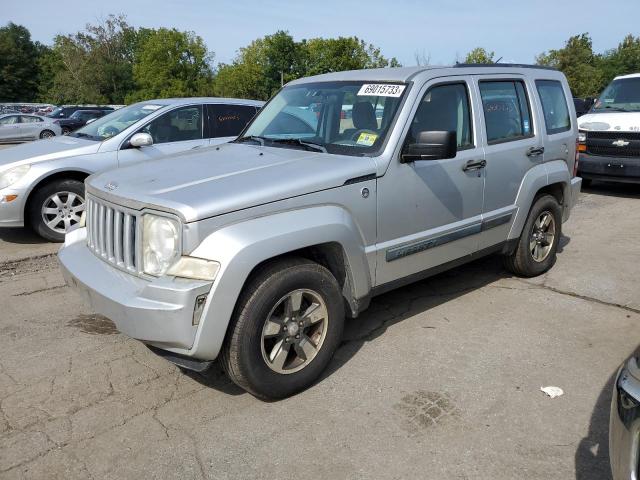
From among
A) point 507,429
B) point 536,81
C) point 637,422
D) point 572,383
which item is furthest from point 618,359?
point 536,81

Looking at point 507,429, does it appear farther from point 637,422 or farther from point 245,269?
point 245,269

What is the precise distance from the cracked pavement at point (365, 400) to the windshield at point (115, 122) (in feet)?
8.90

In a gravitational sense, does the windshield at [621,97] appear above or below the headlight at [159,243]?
above

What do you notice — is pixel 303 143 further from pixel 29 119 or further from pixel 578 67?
pixel 578 67

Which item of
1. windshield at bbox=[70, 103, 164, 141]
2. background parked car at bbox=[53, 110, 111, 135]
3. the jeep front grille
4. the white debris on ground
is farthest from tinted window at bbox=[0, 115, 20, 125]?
the white debris on ground

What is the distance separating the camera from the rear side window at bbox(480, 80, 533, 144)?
451 cm

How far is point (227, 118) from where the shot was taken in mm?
7473

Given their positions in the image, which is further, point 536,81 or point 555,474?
point 536,81

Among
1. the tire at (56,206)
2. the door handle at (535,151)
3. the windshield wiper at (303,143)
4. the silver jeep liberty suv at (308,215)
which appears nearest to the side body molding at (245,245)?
the silver jeep liberty suv at (308,215)

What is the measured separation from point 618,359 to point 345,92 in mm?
2739

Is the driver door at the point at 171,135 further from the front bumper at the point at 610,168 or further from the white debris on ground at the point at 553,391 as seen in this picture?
the front bumper at the point at 610,168

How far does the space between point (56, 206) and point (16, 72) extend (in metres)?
82.3

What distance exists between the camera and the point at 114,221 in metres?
3.27

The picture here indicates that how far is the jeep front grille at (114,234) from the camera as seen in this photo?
308 cm
